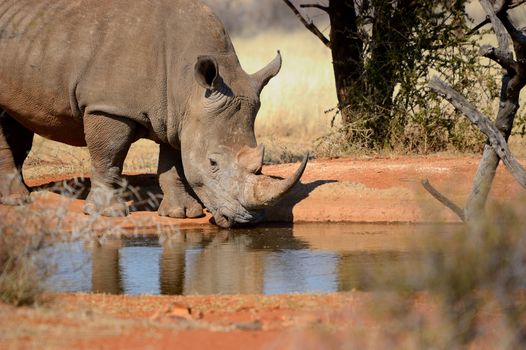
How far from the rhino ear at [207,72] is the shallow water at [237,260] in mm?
1426

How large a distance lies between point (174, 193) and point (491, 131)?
3685mm

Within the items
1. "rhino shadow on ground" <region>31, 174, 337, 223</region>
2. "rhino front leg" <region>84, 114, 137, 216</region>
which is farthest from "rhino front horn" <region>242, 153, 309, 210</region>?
"rhino front leg" <region>84, 114, 137, 216</region>

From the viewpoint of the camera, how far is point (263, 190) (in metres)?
10.9

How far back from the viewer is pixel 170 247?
411 inches

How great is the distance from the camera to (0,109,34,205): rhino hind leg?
479 inches

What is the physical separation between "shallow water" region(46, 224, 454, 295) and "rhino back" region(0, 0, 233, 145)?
141 cm

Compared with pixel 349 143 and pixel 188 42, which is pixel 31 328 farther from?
pixel 349 143

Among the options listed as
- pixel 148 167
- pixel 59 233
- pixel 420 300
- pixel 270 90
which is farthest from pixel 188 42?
pixel 270 90

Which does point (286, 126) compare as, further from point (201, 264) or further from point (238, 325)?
point (238, 325)

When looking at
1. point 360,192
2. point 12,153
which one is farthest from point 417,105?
point 12,153

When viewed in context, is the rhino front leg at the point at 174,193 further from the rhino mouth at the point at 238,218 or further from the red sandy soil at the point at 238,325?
the red sandy soil at the point at 238,325

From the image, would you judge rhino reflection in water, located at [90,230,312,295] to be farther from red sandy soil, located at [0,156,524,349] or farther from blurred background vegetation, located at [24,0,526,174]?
blurred background vegetation, located at [24,0,526,174]

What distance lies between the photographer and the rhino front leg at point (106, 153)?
11469 millimetres

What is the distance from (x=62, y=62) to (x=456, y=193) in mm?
4059
